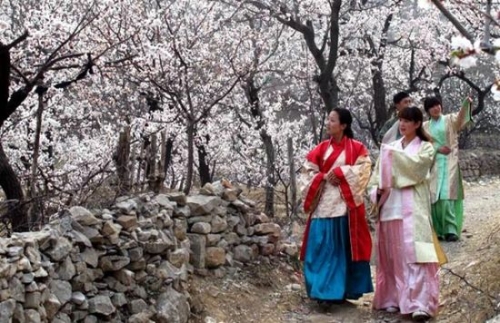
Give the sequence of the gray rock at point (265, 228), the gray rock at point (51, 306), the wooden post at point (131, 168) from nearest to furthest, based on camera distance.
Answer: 1. the gray rock at point (51, 306)
2. the wooden post at point (131, 168)
3. the gray rock at point (265, 228)

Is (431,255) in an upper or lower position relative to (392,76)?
lower

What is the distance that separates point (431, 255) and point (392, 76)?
1225cm

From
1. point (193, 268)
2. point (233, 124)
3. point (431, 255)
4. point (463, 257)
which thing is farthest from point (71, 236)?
point (233, 124)

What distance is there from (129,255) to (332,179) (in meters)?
1.88

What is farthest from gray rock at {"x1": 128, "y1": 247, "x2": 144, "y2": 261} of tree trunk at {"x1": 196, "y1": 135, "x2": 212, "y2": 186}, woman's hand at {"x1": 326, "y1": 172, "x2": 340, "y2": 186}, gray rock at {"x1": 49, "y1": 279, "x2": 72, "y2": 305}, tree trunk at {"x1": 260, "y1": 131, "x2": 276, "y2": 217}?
tree trunk at {"x1": 196, "y1": 135, "x2": 212, "y2": 186}

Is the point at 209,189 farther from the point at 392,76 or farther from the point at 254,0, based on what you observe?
the point at 392,76

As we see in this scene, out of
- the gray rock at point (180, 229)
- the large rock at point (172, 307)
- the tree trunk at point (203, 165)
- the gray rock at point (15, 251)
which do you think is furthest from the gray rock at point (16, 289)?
the tree trunk at point (203, 165)

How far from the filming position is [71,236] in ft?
15.6

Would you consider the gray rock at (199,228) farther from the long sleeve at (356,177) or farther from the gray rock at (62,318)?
the gray rock at (62,318)

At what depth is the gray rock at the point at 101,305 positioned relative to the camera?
480cm

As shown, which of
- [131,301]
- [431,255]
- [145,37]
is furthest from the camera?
[145,37]

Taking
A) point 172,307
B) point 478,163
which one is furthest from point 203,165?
point 172,307

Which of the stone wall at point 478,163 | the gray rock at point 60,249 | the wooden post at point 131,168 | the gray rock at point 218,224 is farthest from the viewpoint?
the stone wall at point 478,163

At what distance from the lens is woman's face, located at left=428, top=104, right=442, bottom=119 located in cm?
855
